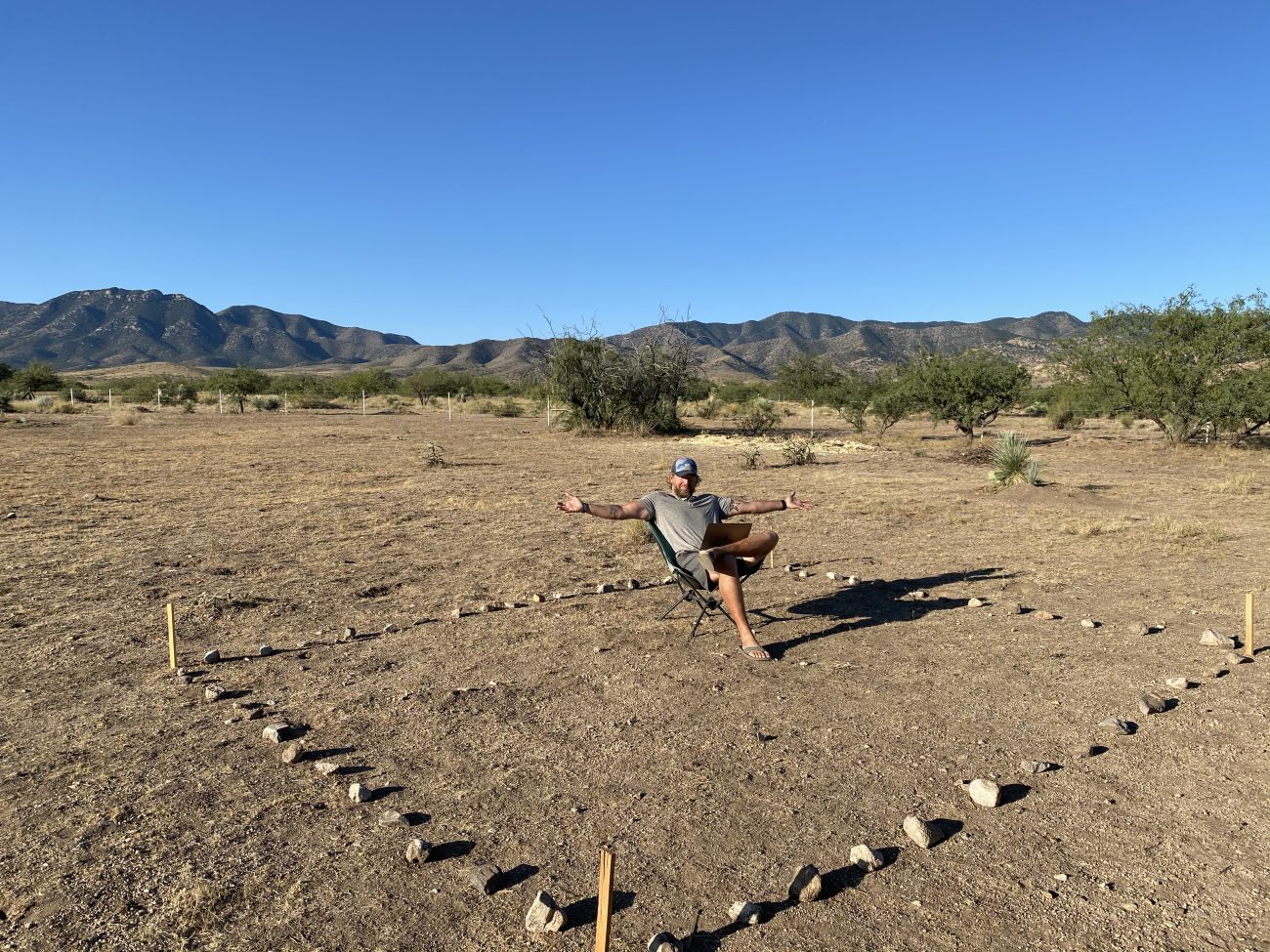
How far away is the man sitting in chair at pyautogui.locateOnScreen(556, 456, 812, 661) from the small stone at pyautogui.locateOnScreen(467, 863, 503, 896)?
9.71 ft

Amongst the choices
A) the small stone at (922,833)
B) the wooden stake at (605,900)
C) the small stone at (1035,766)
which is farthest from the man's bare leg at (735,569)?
the wooden stake at (605,900)

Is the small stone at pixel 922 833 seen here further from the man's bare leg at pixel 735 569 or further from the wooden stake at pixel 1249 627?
the wooden stake at pixel 1249 627

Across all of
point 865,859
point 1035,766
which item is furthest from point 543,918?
point 1035,766

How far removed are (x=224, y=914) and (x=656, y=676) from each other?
2869 millimetres

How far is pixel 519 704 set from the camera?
4.74 metres

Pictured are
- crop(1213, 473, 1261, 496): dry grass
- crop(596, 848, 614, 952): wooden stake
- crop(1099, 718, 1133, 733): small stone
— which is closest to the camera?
crop(596, 848, 614, 952): wooden stake

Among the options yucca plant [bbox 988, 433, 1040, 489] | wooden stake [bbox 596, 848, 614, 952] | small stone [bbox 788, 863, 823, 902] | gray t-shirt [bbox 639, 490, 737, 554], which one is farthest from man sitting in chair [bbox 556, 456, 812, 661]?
yucca plant [bbox 988, 433, 1040, 489]

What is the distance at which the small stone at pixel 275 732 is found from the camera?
4.20m

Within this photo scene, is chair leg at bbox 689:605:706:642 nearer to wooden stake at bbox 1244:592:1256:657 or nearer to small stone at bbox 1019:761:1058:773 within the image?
small stone at bbox 1019:761:1058:773

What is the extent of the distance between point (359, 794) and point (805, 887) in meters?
1.93

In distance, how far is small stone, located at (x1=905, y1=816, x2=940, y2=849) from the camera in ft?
10.6

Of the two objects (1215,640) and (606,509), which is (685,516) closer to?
(606,509)

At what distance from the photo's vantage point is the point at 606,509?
5.96m

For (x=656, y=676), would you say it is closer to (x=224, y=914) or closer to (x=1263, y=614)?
(x=224, y=914)
